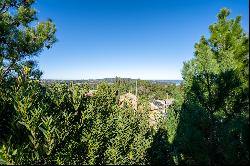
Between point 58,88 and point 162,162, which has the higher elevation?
point 58,88

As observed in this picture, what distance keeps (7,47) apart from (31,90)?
676 centimetres

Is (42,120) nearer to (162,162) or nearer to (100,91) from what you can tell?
(162,162)

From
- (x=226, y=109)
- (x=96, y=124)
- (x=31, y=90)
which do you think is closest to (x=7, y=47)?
(x=31, y=90)

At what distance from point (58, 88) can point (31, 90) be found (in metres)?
3.56

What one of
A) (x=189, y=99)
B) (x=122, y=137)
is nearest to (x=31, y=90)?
(x=122, y=137)

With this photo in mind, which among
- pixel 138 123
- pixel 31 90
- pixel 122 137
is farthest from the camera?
pixel 138 123

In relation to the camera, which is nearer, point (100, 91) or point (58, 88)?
point (58, 88)

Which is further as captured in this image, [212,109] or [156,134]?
[156,134]

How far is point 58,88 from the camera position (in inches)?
500

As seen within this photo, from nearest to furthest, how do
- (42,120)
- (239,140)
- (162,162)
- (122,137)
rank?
(239,140), (42,120), (122,137), (162,162)

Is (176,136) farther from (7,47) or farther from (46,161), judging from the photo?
(7,47)

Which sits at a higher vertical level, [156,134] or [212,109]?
[212,109]

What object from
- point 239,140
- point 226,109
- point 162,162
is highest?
point 226,109

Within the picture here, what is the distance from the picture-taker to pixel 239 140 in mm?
7508
